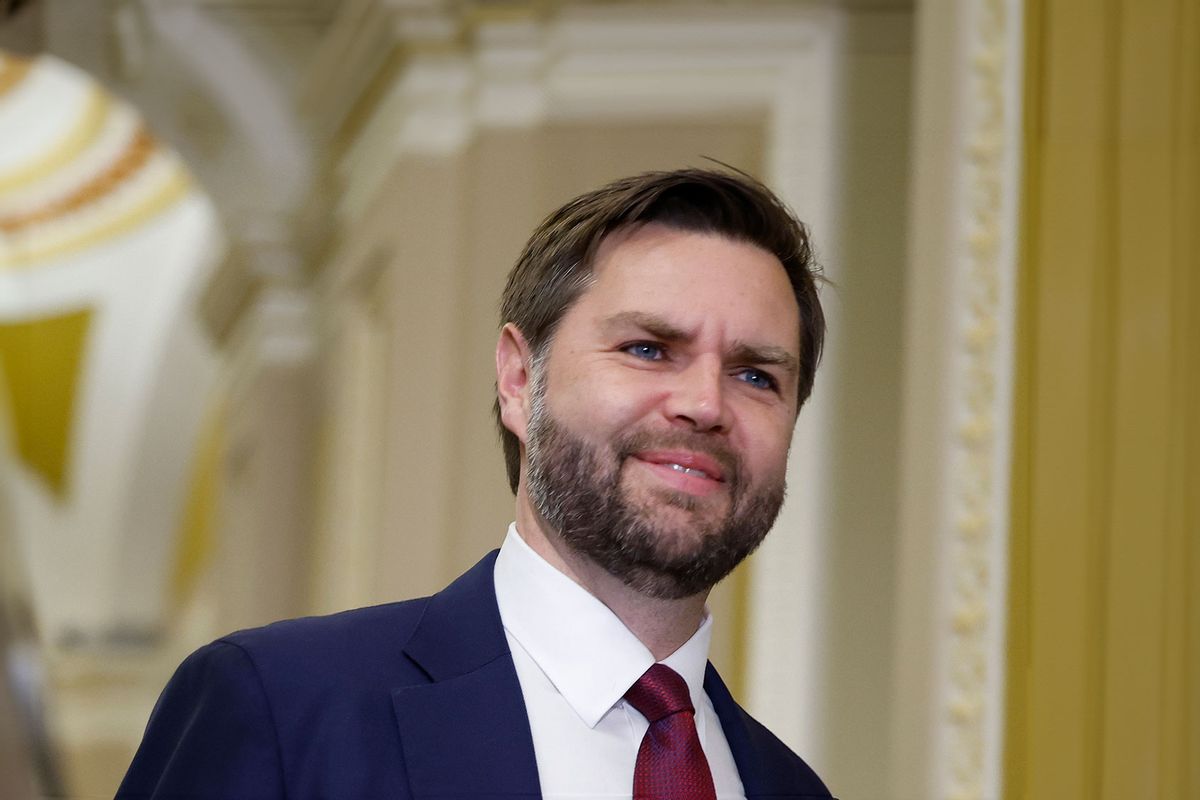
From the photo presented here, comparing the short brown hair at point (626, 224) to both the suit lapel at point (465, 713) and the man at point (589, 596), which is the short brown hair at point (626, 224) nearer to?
the man at point (589, 596)

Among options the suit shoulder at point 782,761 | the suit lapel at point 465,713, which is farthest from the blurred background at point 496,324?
the suit lapel at point 465,713

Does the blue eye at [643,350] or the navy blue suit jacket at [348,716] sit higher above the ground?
the blue eye at [643,350]

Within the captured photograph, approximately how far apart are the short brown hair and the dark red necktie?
371 millimetres

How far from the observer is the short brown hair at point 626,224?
1750mm

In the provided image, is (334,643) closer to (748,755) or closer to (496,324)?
(748,755)

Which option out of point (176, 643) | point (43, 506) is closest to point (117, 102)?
point (43, 506)

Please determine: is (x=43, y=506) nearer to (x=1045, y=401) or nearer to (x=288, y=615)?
(x=288, y=615)

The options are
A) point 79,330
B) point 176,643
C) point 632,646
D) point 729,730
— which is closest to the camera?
point 632,646

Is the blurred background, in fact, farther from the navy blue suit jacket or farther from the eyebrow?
the navy blue suit jacket

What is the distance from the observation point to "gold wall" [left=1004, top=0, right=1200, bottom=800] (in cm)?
260

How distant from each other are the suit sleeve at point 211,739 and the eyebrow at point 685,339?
0.50 metres

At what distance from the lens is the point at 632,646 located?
165 cm

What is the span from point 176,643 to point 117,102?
1.64 meters

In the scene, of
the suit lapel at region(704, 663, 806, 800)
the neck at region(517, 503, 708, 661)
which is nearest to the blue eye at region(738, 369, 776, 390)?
the neck at region(517, 503, 708, 661)
